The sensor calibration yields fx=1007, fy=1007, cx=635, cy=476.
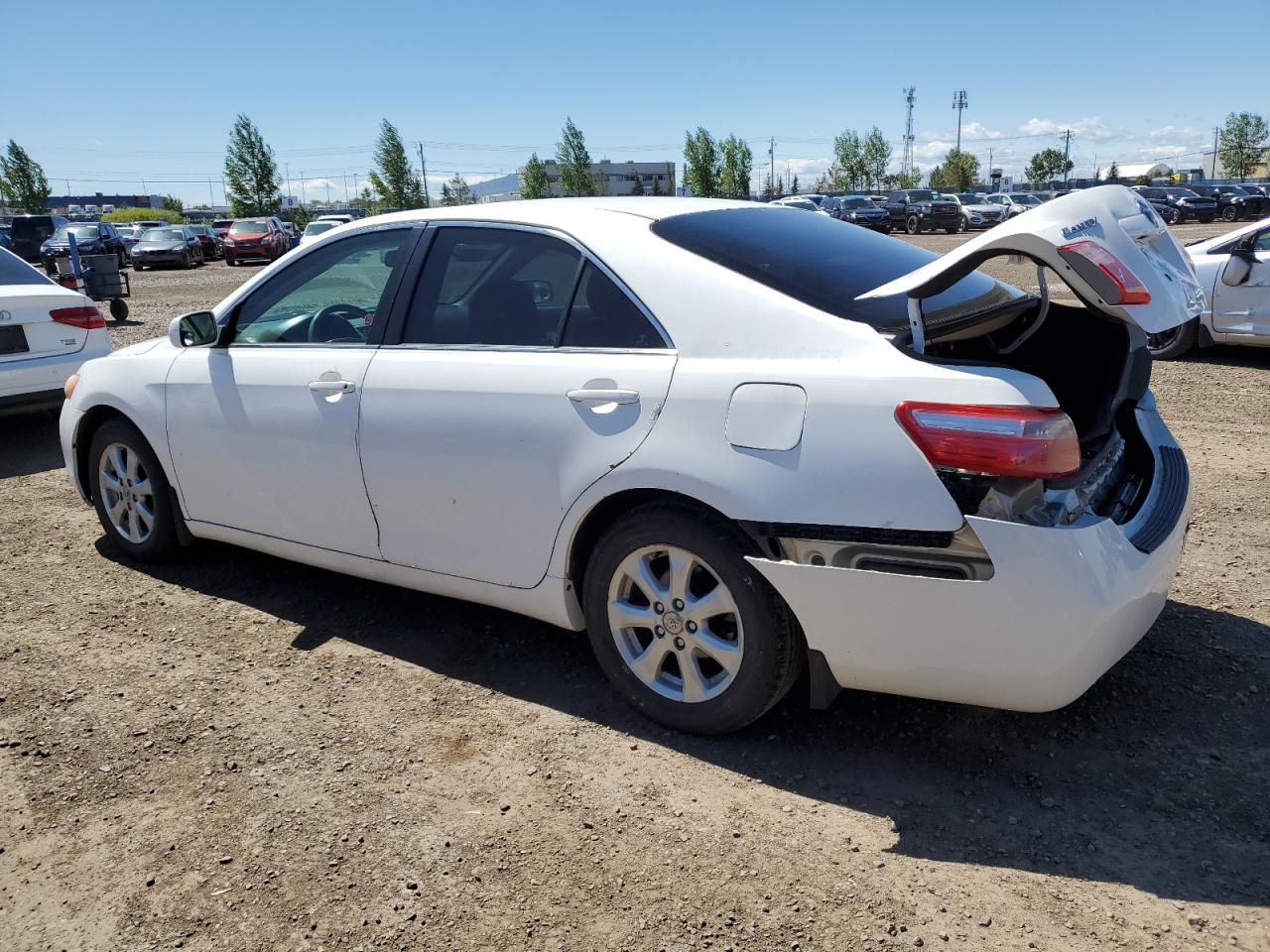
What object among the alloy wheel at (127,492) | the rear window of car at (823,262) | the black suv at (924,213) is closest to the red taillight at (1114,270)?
the rear window of car at (823,262)

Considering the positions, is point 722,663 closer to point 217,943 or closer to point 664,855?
point 664,855

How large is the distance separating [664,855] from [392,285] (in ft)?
7.34

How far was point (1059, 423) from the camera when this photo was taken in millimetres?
2508

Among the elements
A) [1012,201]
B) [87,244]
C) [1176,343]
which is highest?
[87,244]

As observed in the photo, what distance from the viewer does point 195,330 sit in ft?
13.8

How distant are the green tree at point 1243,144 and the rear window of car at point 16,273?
11306 cm

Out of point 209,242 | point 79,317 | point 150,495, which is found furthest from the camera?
point 209,242

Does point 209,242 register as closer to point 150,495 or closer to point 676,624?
point 150,495

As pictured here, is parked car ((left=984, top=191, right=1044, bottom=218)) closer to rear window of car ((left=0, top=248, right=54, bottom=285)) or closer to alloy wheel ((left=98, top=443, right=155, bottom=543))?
rear window of car ((left=0, top=248, right=54, bottom=285))

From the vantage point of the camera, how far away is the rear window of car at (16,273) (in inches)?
297

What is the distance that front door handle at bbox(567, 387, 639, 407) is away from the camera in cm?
299

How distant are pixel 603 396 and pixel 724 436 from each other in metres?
0.44

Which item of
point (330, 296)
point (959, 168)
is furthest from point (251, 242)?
point (959, 168)

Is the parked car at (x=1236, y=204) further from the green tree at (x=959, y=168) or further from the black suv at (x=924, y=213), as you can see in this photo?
the green tree at (x=959, y=168)
